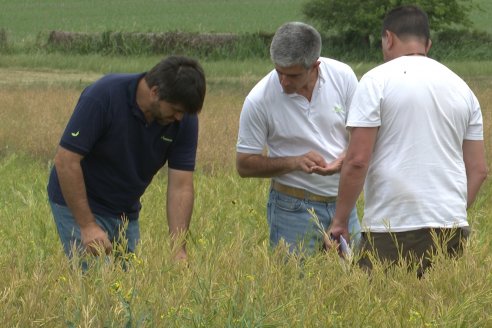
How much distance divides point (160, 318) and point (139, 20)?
4332 centimetres

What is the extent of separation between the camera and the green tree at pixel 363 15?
1369 inches

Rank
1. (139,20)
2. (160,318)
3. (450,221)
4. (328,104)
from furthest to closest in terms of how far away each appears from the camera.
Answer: (139,20) → (328,104) → (450,221) → (160,318)

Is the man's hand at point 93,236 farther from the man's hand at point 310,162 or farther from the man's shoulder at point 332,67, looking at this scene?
the man's shoulder at point 332,67

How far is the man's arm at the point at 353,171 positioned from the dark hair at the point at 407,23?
477mm

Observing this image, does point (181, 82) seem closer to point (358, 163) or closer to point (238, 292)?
point (358, 163)

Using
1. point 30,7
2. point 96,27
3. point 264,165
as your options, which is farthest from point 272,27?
point 264,165

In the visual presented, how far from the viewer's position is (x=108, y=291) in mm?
3895

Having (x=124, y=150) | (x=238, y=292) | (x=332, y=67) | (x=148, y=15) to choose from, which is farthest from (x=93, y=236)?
(x=148, y=15)

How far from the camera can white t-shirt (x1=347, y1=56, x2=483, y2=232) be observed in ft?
16.2

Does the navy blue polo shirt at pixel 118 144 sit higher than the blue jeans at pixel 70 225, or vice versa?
the navy blue polo shirt at pixel 118 144

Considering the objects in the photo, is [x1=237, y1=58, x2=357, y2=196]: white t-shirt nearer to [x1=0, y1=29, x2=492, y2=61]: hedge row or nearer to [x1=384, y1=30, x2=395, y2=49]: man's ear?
[x1=384, y1=30, x2=395, y2=49]: man's ear

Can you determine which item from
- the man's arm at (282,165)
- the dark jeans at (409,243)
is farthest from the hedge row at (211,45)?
the dark jeans at (409,243)

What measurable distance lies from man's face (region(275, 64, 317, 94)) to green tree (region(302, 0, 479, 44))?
29244 mm

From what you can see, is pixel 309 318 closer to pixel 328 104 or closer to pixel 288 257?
pixel 288 257
